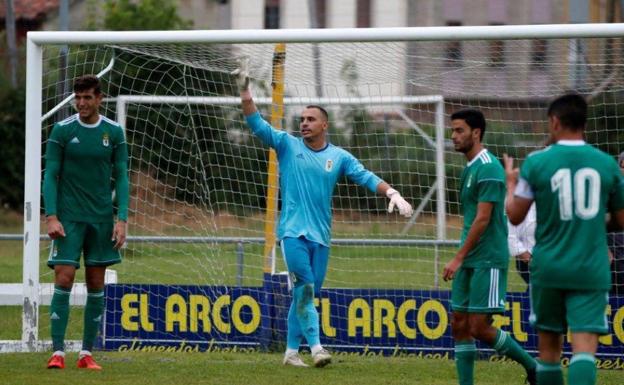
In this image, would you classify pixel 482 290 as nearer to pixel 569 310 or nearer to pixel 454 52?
pixel 569 310

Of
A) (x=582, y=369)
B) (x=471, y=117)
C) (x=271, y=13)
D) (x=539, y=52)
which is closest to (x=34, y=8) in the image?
(x=271, y=13)

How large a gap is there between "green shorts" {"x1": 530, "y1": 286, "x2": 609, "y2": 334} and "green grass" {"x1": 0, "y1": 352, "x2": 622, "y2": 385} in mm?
2337

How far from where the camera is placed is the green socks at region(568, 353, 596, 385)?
22.3 ft

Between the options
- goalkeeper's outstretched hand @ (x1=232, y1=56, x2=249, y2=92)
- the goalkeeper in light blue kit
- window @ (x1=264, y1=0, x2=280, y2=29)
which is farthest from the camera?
window @ (x1=264, y1=0, x2=280, y2=29)

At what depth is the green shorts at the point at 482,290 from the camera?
8234 mm

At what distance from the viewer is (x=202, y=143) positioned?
14.5 meters

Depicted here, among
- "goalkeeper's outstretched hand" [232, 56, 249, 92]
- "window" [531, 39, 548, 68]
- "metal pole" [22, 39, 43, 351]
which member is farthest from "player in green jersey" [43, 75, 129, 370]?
"window" [531, 39, 548, 68]

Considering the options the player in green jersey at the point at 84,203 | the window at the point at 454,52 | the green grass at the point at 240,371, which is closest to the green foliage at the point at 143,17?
the window at the point at 454,52

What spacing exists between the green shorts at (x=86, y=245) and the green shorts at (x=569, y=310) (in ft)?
12.2

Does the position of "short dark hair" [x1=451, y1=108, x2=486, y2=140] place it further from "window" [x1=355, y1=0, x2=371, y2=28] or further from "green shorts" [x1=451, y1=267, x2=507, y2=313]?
"window" [x1=355, y1=0, x2=371, y2=28]

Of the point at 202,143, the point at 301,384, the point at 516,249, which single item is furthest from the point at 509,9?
the point at 301,384

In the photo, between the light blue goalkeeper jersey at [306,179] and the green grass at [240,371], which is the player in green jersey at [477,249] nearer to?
the green grass at [240,371]

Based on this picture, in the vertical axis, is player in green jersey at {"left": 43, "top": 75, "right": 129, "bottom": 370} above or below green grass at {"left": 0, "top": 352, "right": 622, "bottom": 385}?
above

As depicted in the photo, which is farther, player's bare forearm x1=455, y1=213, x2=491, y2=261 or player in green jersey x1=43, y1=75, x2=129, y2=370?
player in green jersey x1=43, y1=75, x2=129, y2=370
